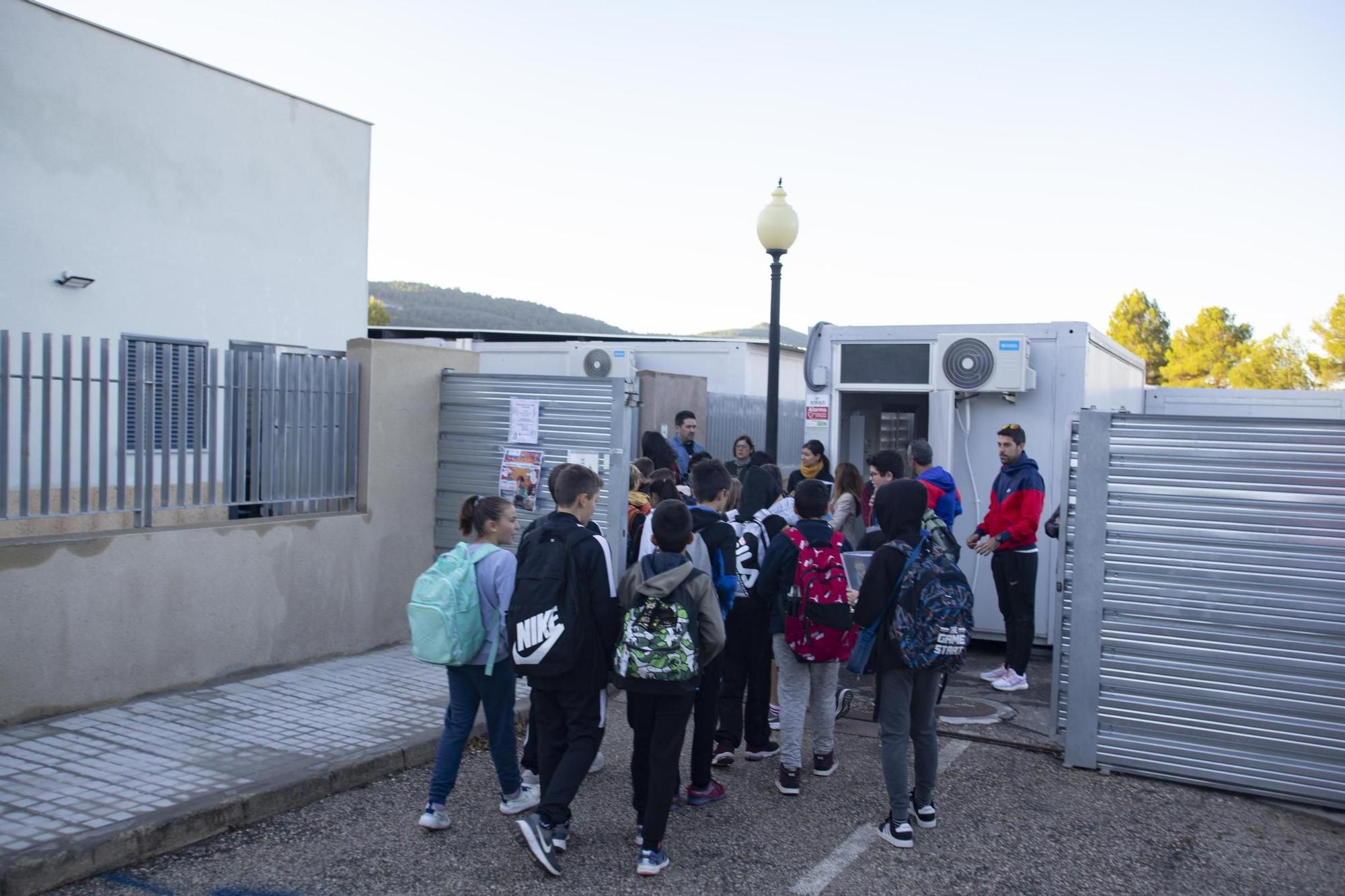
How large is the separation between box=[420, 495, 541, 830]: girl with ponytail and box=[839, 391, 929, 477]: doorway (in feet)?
19.7

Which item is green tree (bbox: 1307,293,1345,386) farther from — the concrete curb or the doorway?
the concrete curb

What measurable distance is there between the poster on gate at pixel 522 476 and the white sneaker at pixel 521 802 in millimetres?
3478

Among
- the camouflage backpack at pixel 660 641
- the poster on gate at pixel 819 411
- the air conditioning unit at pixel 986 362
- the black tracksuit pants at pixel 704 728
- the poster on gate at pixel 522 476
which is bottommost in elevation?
the black tracksuit pants at pixel 704 728

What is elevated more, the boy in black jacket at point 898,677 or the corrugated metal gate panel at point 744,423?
the corrugated metal gate panel at point 744,423

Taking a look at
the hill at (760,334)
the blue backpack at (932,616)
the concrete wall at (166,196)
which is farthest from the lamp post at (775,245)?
the hill at (760,334)

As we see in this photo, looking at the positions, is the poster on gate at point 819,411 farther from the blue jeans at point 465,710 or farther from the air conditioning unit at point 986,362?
the blue jeans at point 465,710

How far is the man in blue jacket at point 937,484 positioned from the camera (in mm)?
7918

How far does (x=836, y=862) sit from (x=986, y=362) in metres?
5.61

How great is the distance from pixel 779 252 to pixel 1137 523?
5.32m

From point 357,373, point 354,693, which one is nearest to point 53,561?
point 354,693

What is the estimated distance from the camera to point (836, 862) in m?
4.86

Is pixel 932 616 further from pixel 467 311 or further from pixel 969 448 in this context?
pixel 467 311

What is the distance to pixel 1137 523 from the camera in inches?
239

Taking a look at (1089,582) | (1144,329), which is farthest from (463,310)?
(1089,582)
